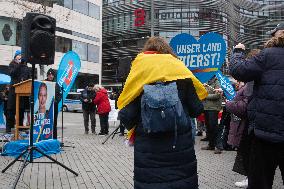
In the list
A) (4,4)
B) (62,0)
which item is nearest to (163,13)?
(62,0)

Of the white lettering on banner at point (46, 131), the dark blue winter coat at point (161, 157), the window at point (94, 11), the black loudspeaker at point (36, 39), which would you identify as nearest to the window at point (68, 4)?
the window at point (94, 11)

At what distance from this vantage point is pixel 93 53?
51.8 m

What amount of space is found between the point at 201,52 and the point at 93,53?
45.5 meters

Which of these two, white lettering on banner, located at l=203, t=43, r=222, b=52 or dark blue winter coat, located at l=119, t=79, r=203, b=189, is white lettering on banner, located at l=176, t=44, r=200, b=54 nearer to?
white lettering on banner, located at l=203, t=43, r=222, b=52

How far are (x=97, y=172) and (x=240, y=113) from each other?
2895mm

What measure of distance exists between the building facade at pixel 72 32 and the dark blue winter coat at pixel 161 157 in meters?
35.1

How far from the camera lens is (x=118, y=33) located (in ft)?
227

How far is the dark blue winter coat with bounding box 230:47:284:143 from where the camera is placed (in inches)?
142

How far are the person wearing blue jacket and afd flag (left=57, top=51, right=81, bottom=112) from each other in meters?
6.75

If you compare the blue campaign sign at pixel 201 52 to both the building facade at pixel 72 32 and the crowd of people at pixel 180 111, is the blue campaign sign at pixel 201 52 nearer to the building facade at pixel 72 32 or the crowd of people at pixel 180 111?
the crowd of people at pixel 180 111

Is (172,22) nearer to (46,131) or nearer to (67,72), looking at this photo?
(67,72)

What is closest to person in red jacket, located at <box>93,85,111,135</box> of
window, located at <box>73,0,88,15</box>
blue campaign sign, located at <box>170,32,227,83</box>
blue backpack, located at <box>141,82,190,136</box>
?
blue campaign sign, located at <box>170,32,227,83</box>

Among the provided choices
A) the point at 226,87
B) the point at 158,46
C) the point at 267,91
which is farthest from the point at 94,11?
the point at 267,91

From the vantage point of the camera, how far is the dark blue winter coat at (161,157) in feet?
11.1
